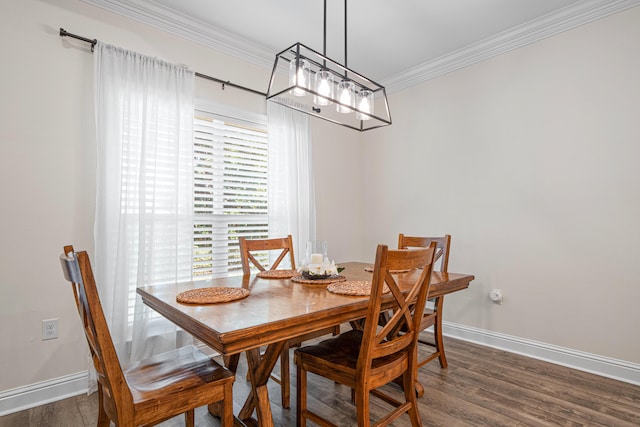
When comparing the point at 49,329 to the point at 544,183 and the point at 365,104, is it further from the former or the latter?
the point at 544,183

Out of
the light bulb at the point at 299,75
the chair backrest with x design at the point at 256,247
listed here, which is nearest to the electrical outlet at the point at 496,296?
the chair backrest with x design at the point at 256,247

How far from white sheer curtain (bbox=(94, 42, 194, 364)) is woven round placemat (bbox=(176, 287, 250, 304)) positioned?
92 cm

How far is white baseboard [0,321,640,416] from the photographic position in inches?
79.1

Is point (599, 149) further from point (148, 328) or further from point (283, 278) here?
point (148, 328)

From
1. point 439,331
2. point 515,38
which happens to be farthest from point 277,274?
point 515,38

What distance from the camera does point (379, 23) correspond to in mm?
2795

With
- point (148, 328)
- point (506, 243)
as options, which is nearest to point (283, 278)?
point (148, 328)

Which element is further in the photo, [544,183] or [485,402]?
[544,183]

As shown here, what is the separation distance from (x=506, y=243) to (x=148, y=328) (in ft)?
9.69

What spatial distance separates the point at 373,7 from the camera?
258cm

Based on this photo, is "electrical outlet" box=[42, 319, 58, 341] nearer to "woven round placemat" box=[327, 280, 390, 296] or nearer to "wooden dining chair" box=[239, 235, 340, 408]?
"wooden dining chair" box=[239, 235, 340, 408]

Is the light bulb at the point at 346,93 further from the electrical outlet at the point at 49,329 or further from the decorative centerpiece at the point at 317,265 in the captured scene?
the electrical outlet at the point at 49,329

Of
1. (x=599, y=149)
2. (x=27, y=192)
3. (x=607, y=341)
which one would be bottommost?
(x=607, y=341)

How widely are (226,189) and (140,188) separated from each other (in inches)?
29.5
